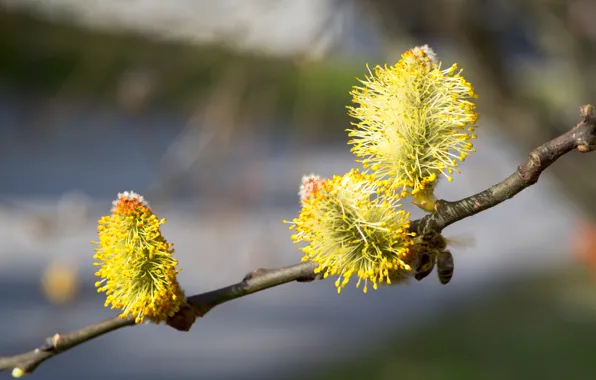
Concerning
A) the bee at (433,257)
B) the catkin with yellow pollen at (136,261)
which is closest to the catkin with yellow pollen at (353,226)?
the bee at (433,257)

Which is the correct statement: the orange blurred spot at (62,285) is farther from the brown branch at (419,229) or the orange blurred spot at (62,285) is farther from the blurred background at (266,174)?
the brown branch at (419,229)

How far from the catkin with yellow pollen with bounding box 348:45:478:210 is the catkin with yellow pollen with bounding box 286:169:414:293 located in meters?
0.05

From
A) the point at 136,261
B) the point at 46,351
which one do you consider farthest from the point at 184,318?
the point at 46,351

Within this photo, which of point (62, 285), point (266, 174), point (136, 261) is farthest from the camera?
point (266, 174)

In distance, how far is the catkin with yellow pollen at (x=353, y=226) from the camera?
1.06 m

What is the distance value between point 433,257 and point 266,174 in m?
6.34

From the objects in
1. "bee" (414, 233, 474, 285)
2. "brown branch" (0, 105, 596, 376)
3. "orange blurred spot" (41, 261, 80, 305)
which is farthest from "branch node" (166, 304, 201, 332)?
"orange blurred spot" (41, 261, 80, 305)

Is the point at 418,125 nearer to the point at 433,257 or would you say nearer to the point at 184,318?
the point at 433,257

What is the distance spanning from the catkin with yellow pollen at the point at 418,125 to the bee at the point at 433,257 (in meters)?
0.07

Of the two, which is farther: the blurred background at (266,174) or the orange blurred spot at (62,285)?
the blurred background at (266,174)

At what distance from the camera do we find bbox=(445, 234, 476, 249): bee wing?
3.87 ft

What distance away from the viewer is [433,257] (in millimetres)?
1102

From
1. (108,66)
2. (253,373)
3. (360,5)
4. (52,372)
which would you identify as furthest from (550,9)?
(52,372)

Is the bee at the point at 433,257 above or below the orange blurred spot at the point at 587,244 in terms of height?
below
